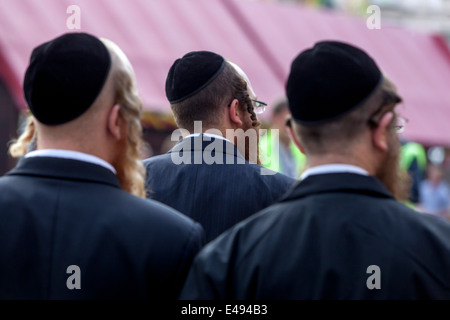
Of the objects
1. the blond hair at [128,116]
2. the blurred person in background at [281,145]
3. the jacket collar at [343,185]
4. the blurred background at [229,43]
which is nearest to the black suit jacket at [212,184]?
the blond hair at [128,116]

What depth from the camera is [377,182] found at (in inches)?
80.0

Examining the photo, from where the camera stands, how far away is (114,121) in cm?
209

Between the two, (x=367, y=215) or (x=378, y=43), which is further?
(x=378, y=43)

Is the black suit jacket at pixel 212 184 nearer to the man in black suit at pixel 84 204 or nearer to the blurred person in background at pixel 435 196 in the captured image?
the man in black suit at pixel 84 204

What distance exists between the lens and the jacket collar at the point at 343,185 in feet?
6.57

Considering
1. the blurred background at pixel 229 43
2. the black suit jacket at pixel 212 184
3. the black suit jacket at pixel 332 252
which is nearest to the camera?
the black suit jacket at pixel 332 252

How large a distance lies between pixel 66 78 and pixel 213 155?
115 centimetres

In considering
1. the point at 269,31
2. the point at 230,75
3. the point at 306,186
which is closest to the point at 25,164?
the point at 306,186

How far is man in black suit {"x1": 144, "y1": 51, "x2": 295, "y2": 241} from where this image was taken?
302 cm

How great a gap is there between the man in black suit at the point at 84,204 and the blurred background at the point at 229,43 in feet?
16.3

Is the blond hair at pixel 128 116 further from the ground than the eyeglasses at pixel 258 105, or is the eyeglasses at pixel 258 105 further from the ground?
the eyeglasses at pixel 258 105

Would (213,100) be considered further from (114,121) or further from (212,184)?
(114,121)
